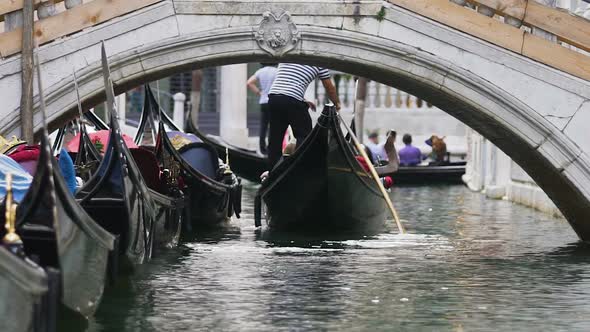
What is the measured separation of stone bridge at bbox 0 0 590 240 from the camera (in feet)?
22.7

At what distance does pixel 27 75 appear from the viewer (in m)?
7.00

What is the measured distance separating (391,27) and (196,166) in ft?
7.75

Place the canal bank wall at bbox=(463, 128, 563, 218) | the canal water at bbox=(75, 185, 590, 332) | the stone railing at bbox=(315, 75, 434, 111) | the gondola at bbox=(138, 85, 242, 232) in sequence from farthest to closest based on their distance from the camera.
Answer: the stone railing at bbox=(315, 75, 434, 111), the canal bank wall at bbox=(463, 128, 563, 218), the gondola at bbox=(138, 85, 242, 232), the canal water at bbox=(75, 185, 590, 332)

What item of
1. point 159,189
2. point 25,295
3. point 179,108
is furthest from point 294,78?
point 179,108

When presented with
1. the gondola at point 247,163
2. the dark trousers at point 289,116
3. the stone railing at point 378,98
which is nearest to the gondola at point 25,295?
the dark trousers at point 289,116

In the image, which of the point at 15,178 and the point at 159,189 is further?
the point at 159,189

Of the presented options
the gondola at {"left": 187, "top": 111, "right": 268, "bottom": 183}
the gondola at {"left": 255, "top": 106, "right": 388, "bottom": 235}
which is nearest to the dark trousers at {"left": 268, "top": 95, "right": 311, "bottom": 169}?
the gondola at {"left": 255, "top": 106, "right": 388, "bottom": 235}

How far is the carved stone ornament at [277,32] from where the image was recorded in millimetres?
6961

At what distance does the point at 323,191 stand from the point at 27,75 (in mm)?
1792

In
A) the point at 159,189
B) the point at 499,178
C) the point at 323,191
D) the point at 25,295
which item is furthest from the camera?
the point at 499,178

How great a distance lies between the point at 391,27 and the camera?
696cm

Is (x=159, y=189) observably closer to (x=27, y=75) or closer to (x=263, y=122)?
(x=27, y=75)

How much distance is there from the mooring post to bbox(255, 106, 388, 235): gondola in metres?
1.47

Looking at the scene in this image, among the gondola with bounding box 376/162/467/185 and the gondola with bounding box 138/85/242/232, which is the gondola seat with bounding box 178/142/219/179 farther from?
the gondola with bounding box 376/162/467/185
